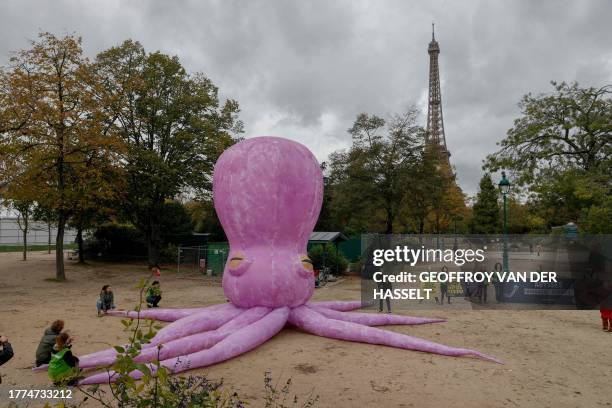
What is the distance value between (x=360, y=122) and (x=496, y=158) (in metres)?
11.0

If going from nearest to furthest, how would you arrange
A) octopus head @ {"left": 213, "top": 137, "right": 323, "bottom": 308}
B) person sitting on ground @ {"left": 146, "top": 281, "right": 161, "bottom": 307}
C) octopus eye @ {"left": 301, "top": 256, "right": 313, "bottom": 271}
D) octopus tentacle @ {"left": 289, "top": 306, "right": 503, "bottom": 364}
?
octopus tentacle @ {"left": 289, "top": 306, "right": 503, "bottom": 364}, octopus head @ {"left": 213, "top": 137, "right": 323, "bottom": 308}, octopus eye @ {"left": 301, "top": 256, "right": 313, "bottom": 271}, person sitting on ground @ {"left": 146, "top": 281, "right": 161, "bottom": 307}

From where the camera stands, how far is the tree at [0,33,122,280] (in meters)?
18.4

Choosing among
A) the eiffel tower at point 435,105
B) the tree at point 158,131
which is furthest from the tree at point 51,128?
the eiffel tower at point 435,105

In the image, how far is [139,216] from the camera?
26547mm

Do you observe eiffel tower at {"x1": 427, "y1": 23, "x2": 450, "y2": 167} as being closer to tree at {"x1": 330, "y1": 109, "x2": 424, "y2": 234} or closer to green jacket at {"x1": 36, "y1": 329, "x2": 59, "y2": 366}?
tree at {"x1": 330, "y1": 109, "x2": 424, "y2": 234}

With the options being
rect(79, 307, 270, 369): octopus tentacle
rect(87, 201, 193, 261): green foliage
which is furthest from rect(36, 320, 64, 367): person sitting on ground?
rect(87, 201, 193, 261): green foliage

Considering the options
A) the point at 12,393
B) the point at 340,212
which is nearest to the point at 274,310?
the point at 12,393

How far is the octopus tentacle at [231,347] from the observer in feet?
21.7

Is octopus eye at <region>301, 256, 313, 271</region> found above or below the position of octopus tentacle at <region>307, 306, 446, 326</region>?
above

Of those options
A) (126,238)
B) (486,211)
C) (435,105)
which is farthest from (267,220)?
(435,105)

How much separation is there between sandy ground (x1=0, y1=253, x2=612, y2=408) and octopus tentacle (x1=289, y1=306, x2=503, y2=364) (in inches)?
5.9

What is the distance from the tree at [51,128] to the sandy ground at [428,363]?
24.1 feet

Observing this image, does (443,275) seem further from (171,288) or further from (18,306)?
(18,306)

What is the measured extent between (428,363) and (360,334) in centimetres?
145
